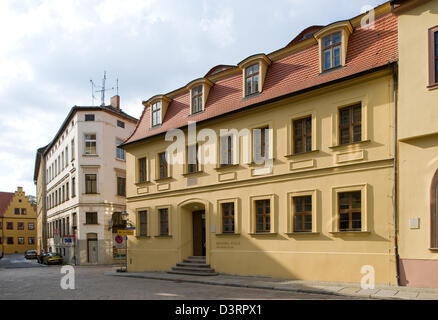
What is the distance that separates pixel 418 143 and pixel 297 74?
5.76m

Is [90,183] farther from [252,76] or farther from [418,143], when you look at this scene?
[418,143]

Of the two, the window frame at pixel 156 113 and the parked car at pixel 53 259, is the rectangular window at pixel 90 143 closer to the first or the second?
the parked car at pixel 53 259

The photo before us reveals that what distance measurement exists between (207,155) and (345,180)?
7.14 meters

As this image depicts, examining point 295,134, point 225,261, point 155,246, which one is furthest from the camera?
point 155,246

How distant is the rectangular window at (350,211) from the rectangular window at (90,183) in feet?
80.3

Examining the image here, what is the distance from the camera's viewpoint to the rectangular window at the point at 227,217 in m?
17.6

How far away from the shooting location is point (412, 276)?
11.8 metres

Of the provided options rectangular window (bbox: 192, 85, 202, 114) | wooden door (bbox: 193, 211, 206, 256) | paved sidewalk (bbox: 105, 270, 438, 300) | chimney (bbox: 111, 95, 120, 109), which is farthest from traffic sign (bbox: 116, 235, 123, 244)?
chimney (bbox: 111, 95, 120, 109)

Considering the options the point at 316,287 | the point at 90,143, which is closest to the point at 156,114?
the point at 90,143

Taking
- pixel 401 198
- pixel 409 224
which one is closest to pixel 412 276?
pixel 409 224

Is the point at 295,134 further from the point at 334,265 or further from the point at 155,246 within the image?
the point at 155,246

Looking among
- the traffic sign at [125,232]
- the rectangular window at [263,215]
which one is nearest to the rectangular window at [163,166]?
the traffic sign at [125,232]

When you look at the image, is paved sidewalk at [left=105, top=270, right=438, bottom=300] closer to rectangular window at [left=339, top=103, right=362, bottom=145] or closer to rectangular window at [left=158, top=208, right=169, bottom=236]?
rectangular window at [left=158, top=208, right=169, bottom=236]

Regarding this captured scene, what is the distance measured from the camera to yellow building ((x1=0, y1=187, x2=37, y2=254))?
243 feet
